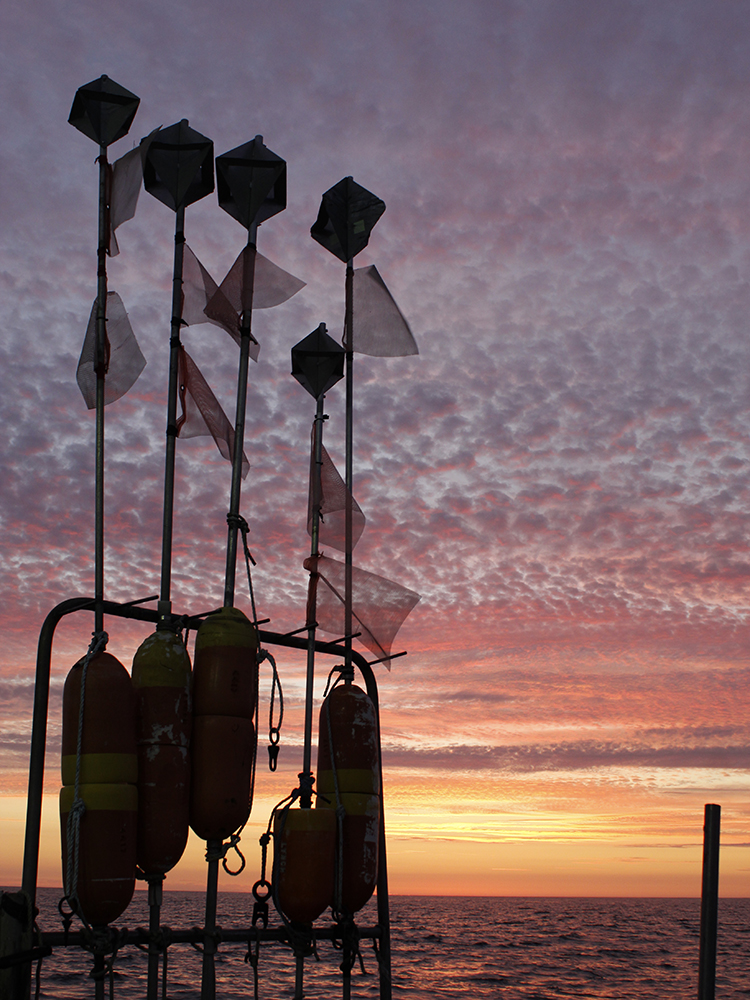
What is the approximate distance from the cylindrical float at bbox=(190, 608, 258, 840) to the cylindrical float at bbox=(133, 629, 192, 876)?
0.09 meters

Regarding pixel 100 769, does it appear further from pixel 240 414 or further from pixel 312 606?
pixel 240 414

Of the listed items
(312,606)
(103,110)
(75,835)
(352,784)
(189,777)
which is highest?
(103,110)

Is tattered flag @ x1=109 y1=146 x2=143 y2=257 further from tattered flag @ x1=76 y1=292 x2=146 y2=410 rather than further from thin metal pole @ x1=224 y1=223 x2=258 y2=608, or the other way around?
thin metal pole @ x1=224 y1=223 x2=258 y2=608

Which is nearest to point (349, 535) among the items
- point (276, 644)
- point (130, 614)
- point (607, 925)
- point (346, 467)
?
point (346, 467)

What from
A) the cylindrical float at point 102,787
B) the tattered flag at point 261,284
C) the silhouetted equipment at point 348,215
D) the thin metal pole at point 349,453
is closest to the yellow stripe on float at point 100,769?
the cylindrical float at point 102,787

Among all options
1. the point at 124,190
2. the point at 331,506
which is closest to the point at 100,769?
the point at 331,506

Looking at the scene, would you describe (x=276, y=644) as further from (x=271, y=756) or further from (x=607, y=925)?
(x=607, y=925)

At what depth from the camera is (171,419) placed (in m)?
6.11

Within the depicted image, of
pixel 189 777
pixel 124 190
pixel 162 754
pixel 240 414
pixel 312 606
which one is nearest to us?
pixel 162 754

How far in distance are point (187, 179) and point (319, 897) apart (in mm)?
4999

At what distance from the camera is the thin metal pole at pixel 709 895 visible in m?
6.30

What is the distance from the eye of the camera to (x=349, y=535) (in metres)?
7.14

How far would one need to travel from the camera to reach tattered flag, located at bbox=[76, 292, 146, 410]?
247 inches

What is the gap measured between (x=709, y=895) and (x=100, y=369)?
18.2ft
